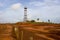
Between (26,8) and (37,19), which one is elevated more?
(26,8)

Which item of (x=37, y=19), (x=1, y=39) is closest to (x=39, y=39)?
(x=1, y=39)

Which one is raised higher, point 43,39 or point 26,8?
point 26,8

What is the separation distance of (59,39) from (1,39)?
17.5m

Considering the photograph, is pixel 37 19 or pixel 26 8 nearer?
pixel 37 19

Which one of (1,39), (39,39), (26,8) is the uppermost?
(26,8)

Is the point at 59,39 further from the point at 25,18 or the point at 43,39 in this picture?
the point at 25,18

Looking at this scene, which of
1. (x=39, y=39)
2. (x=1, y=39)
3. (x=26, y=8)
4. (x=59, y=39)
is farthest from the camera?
(x=26, y=8)

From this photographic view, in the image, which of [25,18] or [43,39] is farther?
[25,18]

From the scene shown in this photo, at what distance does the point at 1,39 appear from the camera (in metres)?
22.5

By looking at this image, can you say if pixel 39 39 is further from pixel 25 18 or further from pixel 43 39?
pixel 25 18

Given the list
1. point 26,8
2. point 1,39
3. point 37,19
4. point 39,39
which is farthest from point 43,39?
point 26,8

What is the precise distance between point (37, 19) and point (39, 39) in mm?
23869

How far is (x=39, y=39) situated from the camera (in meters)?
6.98

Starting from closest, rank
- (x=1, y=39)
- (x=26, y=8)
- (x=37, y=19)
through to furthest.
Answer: (x=1, y=39) < (x=37, y=19) < (x=26, y=8)
